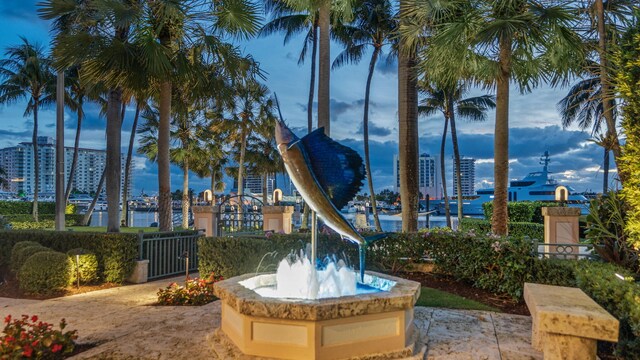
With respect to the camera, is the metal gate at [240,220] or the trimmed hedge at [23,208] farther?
the trimmed hedge at [23,208]

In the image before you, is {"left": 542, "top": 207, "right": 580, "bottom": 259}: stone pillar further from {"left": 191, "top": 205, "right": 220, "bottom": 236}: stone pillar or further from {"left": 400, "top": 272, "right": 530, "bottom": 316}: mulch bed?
{"left": 191, "top": 205, "right": 220, "bottom": 236}: stone pillar

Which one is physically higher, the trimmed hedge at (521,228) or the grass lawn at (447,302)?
the trimmed hedge at (521,228)

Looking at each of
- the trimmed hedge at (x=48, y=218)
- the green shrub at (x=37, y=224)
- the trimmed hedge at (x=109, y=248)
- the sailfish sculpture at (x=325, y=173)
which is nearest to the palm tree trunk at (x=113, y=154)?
the trimmed hedge at (x=109, y=248)

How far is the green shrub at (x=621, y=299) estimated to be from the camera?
3744mm

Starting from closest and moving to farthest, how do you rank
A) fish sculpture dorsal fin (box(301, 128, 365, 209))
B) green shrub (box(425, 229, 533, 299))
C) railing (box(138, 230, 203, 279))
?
fish sculpture dorsal fin (box(301, 128, 365, 209)), green shrub (box(425, 229, 533, 299)), railing (box(138, 230, 203, 279))

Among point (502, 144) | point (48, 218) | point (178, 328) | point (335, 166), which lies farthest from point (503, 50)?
point (48, 218)

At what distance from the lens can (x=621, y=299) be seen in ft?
13.3

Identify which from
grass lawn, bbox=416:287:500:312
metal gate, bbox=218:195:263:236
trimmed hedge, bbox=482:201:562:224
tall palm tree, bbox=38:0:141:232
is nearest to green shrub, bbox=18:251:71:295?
tall palm tree, bbox=38:0:141:232

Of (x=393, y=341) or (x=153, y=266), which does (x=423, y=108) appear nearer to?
(x=153, y=266)

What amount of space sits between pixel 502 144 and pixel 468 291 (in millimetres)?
3975

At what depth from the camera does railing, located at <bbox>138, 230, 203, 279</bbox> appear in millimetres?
9291

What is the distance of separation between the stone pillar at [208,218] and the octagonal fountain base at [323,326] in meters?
8.14

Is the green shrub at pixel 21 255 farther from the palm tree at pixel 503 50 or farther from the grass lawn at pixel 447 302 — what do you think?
the palm tree at pixel 503 50

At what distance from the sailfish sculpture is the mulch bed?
3265 millimetres
